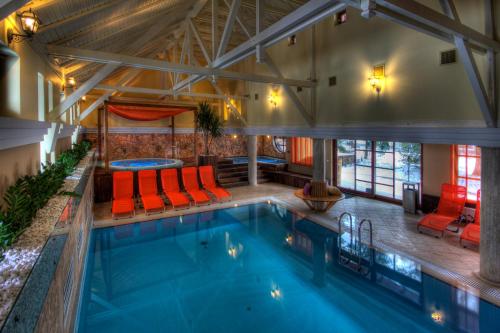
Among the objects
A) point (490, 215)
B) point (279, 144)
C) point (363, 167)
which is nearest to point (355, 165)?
point (363, 167)

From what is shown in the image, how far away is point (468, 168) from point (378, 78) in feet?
12.2

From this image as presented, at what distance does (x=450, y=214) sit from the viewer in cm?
680

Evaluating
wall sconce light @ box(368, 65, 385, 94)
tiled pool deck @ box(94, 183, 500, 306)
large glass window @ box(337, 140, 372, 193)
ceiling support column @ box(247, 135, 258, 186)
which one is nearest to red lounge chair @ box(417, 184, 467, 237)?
tiled pool deck @ box(94, 183, 500, 306)

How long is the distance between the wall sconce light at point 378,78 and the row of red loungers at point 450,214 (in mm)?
3185

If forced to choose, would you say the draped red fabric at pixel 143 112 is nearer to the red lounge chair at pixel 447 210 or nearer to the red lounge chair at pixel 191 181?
the red lounge chair at pixel 191 181

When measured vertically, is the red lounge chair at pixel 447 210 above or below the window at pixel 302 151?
below

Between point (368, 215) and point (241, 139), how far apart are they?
10.5 metres

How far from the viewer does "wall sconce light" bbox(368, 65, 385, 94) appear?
642 centimetres

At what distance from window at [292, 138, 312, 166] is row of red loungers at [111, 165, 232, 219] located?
182 inches

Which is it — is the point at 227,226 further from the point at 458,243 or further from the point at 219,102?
the point at 219,102

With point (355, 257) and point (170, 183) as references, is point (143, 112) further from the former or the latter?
point (355, 257)

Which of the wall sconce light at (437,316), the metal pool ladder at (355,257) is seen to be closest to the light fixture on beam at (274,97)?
the metal pool ladder at (355,257)

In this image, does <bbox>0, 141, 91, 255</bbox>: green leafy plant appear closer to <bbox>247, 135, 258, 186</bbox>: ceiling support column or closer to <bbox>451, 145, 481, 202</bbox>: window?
<bbox>247, 135, 258, 186</bbox>: ceiling support column

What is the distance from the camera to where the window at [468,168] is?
23.9 feet
